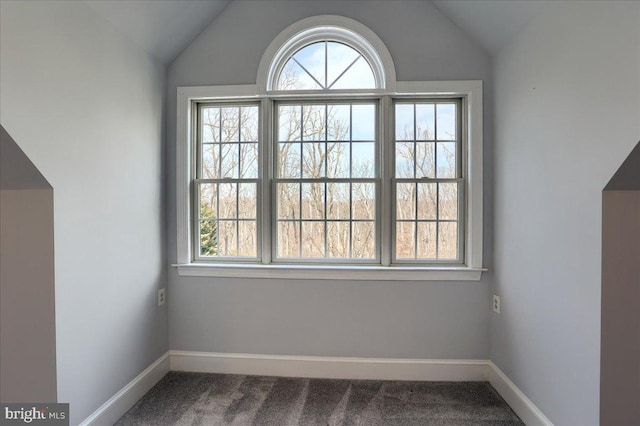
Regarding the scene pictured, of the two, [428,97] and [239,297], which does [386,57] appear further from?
[239,297]

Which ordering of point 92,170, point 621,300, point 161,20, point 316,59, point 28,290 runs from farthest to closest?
point 316,59
point 161,20
point 92,170
point 28,290
point 621,300

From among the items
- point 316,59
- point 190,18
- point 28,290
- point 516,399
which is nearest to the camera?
point 28,290

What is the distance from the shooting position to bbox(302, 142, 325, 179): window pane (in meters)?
2.28

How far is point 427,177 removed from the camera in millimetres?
2238

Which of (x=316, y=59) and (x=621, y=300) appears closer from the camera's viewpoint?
(x=621, y=300)

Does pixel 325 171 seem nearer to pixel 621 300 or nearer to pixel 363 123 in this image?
pixel 363 123

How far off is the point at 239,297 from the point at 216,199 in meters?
0.79

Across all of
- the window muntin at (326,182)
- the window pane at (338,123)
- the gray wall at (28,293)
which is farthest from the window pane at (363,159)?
the gray wall at (28,293)

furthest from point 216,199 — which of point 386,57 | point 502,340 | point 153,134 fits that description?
point 502,340

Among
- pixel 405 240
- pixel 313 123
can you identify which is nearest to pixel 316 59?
pixel 313 123

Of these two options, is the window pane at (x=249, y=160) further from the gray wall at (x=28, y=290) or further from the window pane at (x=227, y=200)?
Result: the gray wall at (x=28, y=290)

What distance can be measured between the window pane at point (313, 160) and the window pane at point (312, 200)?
84 millimetres

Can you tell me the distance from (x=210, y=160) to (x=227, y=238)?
25.2 inches

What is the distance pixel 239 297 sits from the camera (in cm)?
223
